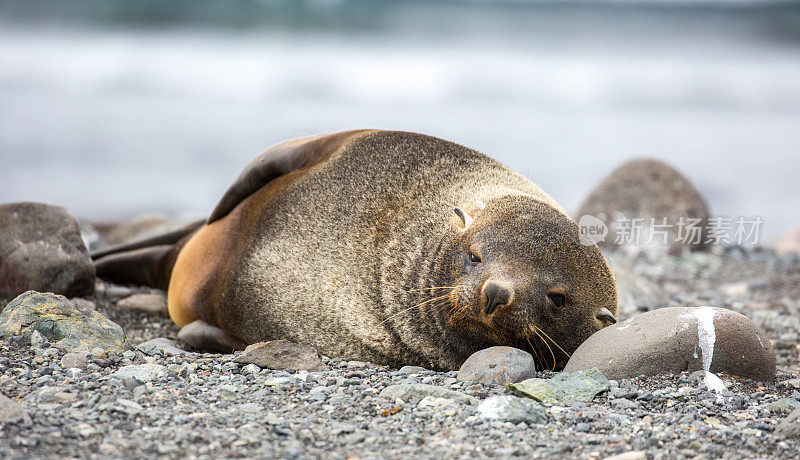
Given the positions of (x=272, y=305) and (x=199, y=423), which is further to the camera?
(x=272, y=305)

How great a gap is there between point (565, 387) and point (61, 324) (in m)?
2.68

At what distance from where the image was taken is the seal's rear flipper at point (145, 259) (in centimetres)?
660

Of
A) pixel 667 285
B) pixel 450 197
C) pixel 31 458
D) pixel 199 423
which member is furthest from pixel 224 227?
pixel 667 285

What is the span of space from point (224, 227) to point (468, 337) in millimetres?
1939

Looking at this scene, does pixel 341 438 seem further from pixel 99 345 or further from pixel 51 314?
pixel 51 314

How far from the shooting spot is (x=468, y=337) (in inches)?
179

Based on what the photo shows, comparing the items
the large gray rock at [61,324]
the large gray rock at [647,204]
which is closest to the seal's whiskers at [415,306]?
the large gray rock at [61,324]

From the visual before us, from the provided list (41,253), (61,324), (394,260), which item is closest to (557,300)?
(394,260)

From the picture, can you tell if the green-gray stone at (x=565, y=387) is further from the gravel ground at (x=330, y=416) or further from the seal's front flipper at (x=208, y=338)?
the seal's front flipper at (x=208, y=338)

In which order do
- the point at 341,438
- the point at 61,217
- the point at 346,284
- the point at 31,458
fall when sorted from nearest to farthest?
the point at 31,458 → the point at 341,438 → the point at 346,284 → the point at 61,217

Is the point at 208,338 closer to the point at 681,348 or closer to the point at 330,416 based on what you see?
the point at 330,416

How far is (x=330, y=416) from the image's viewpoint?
12.1 ft

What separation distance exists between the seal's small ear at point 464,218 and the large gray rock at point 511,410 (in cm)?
115

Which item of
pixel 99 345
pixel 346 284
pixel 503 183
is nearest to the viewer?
pixel 99 345
